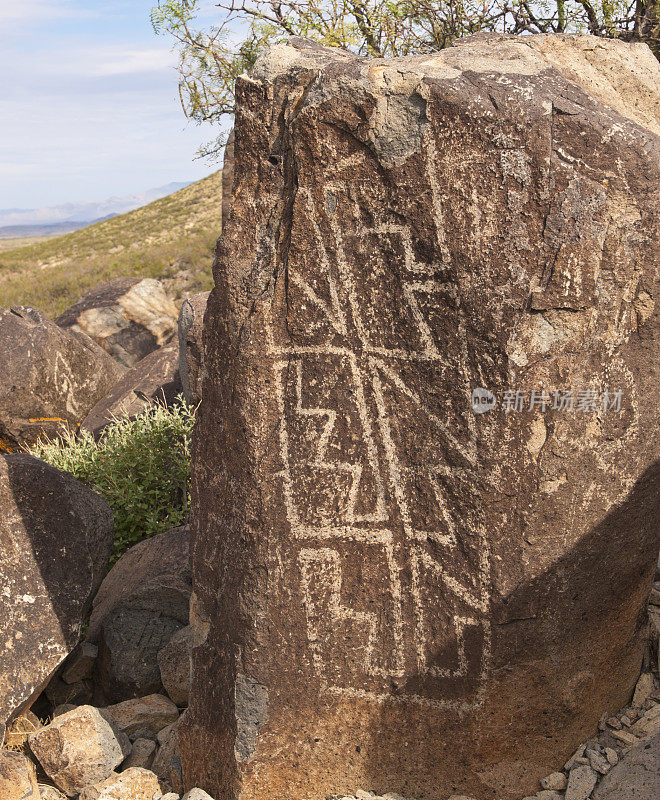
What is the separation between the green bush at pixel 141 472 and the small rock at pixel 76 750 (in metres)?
1.99

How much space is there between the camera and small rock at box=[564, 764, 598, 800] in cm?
276

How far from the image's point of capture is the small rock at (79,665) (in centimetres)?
388

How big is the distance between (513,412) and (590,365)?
0.31m

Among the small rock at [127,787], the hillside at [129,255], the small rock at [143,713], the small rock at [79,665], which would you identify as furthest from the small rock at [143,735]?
the hillside at [129,255]

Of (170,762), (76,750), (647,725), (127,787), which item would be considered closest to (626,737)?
(647,725)

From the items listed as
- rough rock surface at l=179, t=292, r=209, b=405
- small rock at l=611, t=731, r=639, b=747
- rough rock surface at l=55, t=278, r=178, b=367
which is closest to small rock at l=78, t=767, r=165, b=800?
small rock at l=611, t=731, r=639, b=747

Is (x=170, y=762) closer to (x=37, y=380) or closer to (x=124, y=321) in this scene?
(x=37, y=380)

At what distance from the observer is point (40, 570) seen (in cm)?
343

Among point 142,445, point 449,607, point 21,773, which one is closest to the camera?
point 449,607

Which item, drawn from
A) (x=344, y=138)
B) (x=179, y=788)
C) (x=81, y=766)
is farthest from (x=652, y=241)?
(x=81, y=766)

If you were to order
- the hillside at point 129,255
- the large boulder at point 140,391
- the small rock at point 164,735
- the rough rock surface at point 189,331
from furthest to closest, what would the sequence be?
the hillside at point 129,255 → the large boulder at point 140,391 → the rough rock surface at point 189,331 → the small rock at point 164,735

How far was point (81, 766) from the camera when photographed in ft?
10.0

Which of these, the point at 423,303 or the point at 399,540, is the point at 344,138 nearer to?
the point at 423,303

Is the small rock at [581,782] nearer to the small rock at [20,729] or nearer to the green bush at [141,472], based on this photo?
the small rock at [20,729]
